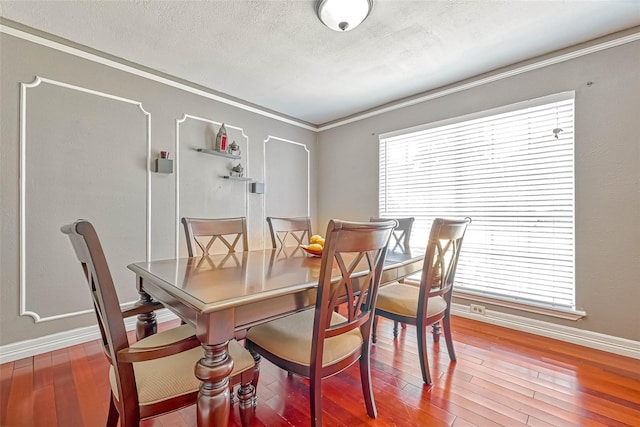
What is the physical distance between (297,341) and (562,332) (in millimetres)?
2349

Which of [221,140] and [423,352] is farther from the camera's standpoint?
[221,140]

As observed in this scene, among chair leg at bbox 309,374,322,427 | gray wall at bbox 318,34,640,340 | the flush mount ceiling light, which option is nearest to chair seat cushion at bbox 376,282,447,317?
chair leg at bbox 309,374,322,427

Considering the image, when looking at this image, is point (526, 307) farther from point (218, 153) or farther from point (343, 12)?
point (218, 153)

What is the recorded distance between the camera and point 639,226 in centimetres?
204

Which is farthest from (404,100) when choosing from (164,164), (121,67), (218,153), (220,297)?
(220,297)

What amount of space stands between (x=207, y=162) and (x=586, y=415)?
3.48 m

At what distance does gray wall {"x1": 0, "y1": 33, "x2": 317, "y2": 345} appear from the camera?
6.72 ft

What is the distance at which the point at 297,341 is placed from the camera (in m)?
1.32

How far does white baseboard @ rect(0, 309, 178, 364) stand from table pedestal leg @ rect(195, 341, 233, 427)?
1.38m

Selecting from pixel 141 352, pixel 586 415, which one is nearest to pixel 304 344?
pixel 141 352

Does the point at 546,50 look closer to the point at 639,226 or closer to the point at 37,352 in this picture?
the point at 639,226

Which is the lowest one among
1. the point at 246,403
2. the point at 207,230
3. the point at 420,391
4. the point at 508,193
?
the point at 420,391

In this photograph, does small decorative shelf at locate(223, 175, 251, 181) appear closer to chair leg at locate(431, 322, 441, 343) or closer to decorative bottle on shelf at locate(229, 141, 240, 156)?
decorative bottle on shelf at locate(229, 141, 240, 156)

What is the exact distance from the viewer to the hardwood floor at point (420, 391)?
4.75 ft
